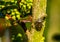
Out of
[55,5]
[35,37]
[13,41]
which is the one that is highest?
[55,5]

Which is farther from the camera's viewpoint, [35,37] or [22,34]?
[22,34]

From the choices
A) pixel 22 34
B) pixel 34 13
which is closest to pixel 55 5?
pixel 34 13

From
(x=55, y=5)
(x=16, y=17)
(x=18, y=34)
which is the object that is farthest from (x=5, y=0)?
(x=55, y=5)

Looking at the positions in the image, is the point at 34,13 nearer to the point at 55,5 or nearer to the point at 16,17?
the point at 16,17

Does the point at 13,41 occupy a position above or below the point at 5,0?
below

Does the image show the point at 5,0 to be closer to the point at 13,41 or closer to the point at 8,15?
the point at 8,15

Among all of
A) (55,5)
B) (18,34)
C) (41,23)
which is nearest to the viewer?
(55,5)

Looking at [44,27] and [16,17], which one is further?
[16,17]

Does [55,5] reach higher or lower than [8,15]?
higher

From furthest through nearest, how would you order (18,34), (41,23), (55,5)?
(18,34) < (41,23) < (55,5)
